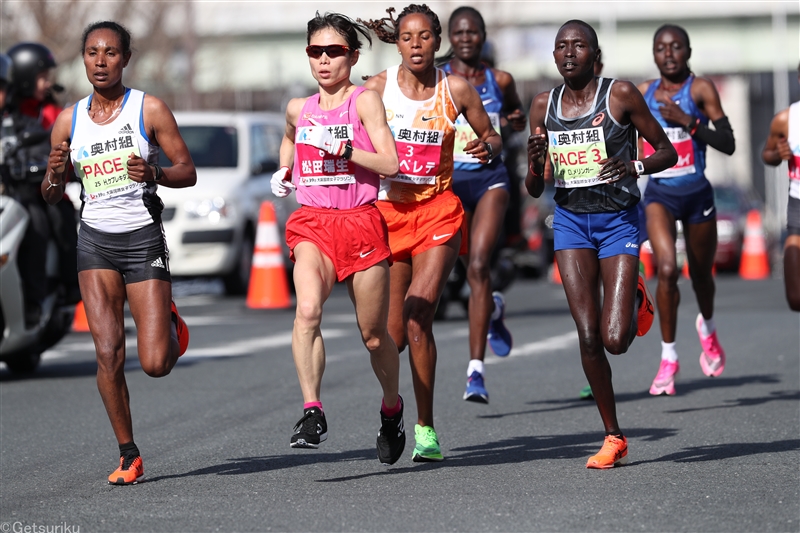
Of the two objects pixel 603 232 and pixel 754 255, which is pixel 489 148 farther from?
pixel 754 255

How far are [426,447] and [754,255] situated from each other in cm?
2024

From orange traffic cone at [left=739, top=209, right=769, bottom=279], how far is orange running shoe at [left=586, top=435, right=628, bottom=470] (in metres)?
20.0

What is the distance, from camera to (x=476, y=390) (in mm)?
9820

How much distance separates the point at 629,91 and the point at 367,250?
1503 millimetres

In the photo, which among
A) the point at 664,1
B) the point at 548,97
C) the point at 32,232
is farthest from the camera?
the point at 664,1

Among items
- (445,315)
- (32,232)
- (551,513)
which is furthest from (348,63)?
(445,315)

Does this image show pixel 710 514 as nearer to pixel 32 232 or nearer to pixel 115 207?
pixel 115 207

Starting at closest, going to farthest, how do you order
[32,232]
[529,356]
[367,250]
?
[367,250] → [32,232] → [529,356]

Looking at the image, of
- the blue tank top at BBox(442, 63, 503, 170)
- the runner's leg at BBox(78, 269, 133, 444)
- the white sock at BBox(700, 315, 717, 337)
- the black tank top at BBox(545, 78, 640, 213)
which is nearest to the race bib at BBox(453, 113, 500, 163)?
the blue tank top at BBox(442, 63, 503, 170)

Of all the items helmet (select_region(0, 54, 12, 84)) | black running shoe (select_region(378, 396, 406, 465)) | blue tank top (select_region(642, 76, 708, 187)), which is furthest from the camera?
helmet (select_region(0, 54, 12, 84))

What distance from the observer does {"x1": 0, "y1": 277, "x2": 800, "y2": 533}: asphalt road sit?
6309 mm

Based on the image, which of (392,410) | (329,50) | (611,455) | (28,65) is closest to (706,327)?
(611,455)

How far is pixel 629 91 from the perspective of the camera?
764 centimetres

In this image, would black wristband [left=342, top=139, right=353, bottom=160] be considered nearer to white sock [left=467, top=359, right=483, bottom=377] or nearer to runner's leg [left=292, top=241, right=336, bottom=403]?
runner's leg [left=292, top=241, right=336, bottom=403]
